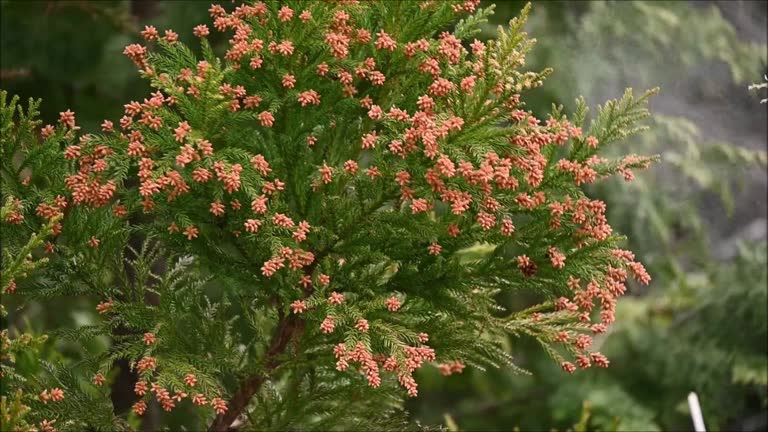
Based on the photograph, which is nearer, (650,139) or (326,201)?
(326,201)

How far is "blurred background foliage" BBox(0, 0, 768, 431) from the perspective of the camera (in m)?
4.51

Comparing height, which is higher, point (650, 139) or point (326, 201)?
point (650, 139)

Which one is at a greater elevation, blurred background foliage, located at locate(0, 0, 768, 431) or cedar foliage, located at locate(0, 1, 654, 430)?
blurred background foliage, located at locate(0, 0, 768, 431)

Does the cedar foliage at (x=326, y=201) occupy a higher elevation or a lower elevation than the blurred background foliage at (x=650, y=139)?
lower

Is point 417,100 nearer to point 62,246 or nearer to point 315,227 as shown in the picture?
point 315,227

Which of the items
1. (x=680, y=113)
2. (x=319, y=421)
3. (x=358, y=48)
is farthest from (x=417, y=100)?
(x=680, y=113)

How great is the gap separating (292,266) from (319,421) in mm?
563

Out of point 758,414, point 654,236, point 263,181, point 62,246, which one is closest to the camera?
point 263,181

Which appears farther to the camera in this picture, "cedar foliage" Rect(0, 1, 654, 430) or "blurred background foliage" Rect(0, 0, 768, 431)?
"blurred background foliage" Rect(0, 0, 768, 431)

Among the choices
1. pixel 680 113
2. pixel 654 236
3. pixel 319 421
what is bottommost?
pixel 319 421

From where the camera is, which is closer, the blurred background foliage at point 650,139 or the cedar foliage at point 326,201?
the cedar foliage at point 326,201

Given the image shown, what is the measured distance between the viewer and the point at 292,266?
231 centimetres

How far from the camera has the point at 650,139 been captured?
195 inches

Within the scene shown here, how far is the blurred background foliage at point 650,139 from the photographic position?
4512 millimetres
